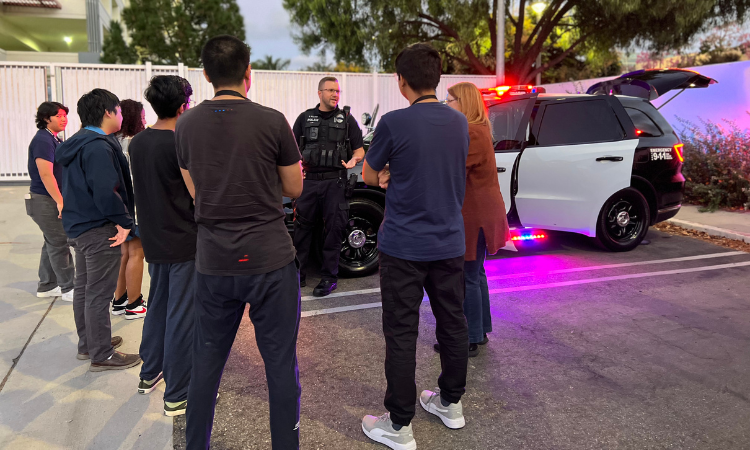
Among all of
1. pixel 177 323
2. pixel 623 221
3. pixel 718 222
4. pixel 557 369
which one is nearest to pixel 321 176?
pixel 177 323

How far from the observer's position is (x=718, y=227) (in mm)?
7934

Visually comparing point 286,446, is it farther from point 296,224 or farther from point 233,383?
point 296,224

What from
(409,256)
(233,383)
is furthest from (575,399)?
(233,383)

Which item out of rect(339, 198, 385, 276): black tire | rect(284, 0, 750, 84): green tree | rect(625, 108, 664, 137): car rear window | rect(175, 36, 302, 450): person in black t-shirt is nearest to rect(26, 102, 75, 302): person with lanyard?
rect(339, 198, 385, 276): black tire

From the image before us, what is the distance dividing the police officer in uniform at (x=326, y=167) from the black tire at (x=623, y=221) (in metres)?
3.15

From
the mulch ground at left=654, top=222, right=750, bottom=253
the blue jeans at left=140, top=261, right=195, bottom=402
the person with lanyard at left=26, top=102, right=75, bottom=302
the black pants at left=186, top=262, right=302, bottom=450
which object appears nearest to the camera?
the black pants at left=186, top=262, right=302, bottom=450

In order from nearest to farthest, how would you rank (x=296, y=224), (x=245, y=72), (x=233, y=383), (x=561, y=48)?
(x=245, y=72) → (x=233, y=383) → (x=296, y=224) → (x=561, y=48)

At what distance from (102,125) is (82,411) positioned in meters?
Result: 1.77

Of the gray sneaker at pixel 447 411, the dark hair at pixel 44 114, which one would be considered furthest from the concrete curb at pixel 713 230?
the dark hair at pixel 44 114

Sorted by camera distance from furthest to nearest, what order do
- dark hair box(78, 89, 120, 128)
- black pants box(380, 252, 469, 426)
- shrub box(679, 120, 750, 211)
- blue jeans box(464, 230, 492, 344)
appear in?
1. shrub box(679, 120, 750, 211)
2. blue jeans box(464, 230, 492, 344)
3. dark hair box(78, 89, 120, 128)
4. black pants box(380, 252, 469, 426)

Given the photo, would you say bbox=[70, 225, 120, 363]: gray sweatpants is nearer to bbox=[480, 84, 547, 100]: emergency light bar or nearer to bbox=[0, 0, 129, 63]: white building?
bbox=[480, 84, 547, 100]: emergency light bar

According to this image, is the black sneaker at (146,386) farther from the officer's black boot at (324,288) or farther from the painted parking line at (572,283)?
the officer's black boot at (324,288)

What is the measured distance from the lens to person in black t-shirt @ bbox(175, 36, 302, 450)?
221 cm

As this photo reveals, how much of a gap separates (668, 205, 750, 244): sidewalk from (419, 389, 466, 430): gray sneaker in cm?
615
